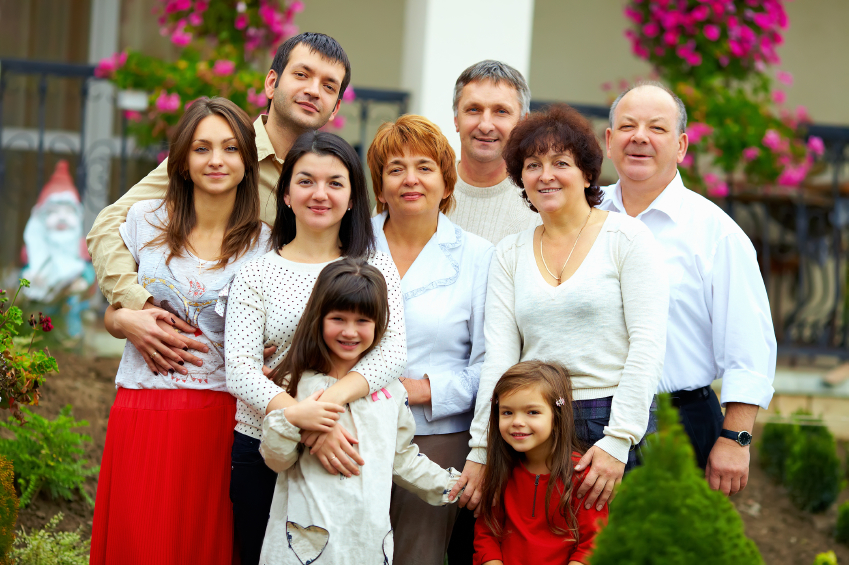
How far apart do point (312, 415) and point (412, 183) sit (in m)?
0.79

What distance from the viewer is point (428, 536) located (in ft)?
8.26

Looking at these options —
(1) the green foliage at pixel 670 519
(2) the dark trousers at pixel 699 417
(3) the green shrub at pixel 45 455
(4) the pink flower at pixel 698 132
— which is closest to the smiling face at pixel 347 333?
(1) the green foliage at pixel 670 519

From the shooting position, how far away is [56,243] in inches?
205

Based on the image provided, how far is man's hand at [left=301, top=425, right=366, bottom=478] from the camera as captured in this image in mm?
2193

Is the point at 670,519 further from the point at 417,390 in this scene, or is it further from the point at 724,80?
the point at 724,80

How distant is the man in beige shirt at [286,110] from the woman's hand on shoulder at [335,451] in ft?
2.97

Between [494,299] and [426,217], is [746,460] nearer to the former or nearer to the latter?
[494,299]

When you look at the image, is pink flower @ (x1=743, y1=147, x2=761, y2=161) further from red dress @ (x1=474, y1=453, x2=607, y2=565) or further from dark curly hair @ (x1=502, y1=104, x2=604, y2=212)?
red dress @ (x1=474, y1=453, x2=607, y2=565)

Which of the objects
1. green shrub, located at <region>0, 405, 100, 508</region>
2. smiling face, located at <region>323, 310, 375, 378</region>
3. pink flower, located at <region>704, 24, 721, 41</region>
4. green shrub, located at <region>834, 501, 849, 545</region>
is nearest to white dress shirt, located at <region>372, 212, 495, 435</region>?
smiling face, located at <region>323, 310, 375, 378</region>

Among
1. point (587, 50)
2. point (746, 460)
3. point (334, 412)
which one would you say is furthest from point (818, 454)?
point (587, 50)

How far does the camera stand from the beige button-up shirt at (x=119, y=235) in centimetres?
252

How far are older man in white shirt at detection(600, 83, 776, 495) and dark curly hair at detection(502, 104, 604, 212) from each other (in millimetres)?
352

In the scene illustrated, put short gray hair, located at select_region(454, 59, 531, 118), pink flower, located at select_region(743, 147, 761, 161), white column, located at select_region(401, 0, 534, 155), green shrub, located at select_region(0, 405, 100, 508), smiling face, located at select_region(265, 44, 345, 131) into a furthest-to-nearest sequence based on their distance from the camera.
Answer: pink flower, located at select_region(743, 147, 761, 161), white column, located at select_region(401, 0, 534, 155), green shrub, located at select_region(0, 405, 100, 508), short gray hair, located at select_region(454, 59, 531, 118), smiling face, located at select_region(265, 44, 345, 131)

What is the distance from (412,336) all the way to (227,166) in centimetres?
78
